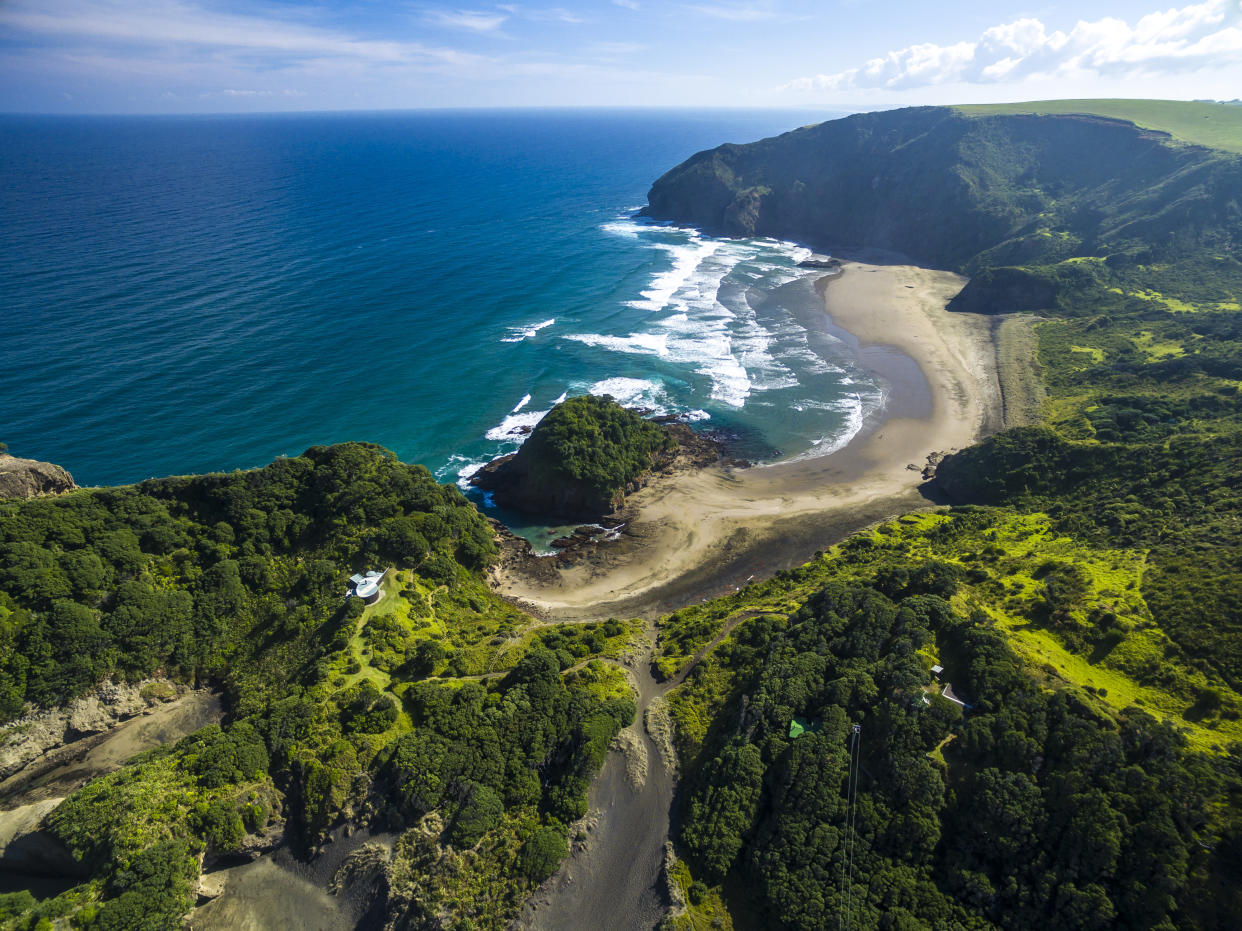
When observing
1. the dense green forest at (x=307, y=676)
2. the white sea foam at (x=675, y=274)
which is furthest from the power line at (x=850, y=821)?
the white sea foam at (x=675, y=274)

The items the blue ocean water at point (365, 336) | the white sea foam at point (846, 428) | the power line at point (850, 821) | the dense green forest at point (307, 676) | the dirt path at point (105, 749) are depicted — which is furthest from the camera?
the white sea foam at point (846, 428)

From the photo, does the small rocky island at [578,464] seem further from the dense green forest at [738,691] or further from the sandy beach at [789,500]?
the sandy beach at [789,500]

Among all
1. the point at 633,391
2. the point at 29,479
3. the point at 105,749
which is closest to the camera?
the point at 105,749

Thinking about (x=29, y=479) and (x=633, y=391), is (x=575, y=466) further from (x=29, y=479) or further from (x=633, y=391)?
(x=29, y=479)

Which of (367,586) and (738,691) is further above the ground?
(367,586)

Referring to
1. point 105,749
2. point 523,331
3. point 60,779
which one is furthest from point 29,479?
point 523,331

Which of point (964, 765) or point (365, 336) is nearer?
point (964, 765)
